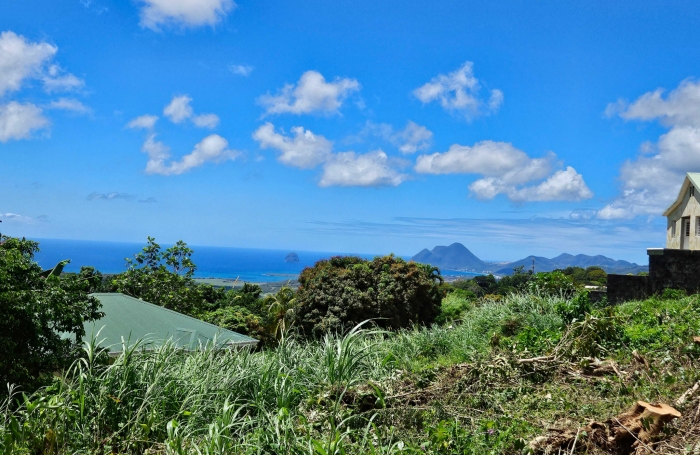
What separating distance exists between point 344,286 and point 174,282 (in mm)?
6622

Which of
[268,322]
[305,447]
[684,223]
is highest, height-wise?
[684,223]

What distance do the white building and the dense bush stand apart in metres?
9.60

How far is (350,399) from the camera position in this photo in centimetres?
559

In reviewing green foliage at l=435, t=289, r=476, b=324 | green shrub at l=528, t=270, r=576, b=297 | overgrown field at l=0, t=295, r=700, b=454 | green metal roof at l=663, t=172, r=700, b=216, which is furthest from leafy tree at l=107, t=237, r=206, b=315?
green metal roof at l=663, t=172, r=700, b=216

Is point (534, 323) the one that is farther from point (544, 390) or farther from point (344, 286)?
point (344, 286)

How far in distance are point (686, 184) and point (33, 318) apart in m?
23.6

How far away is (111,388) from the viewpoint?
516 centimetres

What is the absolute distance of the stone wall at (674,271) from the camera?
14109 millimetres

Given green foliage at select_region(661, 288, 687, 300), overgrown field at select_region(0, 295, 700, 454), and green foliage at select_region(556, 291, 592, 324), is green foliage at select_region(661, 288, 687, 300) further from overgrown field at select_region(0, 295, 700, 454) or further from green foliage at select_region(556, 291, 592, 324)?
overgrown field at select_region(0, 295, 700, 454)

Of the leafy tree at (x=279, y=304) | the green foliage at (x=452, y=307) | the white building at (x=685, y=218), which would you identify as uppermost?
the white building at (x=685, y=218)

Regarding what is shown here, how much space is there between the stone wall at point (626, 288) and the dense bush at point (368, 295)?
759 centimetres

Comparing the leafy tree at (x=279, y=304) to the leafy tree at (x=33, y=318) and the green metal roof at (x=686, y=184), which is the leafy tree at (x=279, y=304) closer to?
the green metal roof at (x=686, y=184)

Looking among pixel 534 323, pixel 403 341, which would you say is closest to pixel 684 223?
pixel 534 323

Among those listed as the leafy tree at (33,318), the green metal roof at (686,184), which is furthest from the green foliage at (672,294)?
the leafy tree at (33,318)
